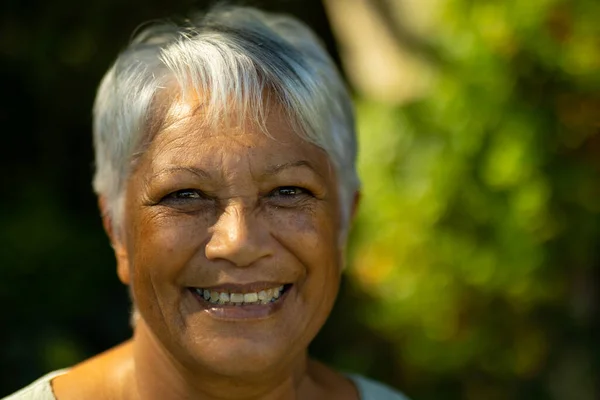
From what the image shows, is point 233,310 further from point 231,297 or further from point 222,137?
point 222,137

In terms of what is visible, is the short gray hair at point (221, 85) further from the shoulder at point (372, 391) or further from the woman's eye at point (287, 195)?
the shoulder at point (372, 391)

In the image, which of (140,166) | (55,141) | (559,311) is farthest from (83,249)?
(559,311)

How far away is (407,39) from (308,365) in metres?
1.52

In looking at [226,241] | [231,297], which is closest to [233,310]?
[231,297]

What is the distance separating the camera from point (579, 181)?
10.2ft

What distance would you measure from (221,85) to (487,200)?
4.81ft

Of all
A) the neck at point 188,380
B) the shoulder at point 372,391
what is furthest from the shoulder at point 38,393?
the shoulder at point 372,391

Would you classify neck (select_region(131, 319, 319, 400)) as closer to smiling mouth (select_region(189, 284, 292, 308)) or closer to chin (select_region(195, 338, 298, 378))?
chin (select_region(195, 338, 298, 378))

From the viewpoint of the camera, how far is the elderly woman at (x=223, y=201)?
6.27 feet

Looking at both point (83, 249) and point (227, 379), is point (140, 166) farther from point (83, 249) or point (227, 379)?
point (83, 249)

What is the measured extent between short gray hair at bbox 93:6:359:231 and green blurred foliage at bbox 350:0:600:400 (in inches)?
38.2

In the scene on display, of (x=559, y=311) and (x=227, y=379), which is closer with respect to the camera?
(x=227, y=379)

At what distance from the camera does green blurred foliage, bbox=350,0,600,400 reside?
9.87 feet

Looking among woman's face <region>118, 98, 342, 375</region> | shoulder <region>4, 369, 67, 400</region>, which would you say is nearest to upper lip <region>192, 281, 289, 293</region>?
woman's face <region>118, 98, 342, 375</region>
